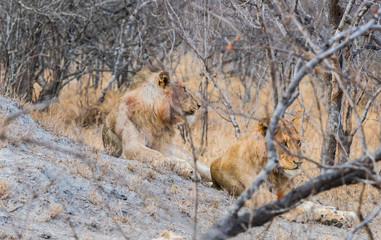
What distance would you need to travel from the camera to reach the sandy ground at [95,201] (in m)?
4.00

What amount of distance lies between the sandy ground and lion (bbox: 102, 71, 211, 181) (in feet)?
1.73

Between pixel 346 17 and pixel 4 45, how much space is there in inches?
214

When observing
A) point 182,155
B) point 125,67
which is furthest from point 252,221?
point 125,67

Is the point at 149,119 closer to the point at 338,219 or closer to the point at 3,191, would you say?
the point at 338,219

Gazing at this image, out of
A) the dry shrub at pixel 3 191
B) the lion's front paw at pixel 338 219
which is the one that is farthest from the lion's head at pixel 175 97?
the dry shrub at pixel 3 191

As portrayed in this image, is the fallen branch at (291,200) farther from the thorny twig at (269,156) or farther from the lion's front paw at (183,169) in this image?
the lion's front paw at (183,169)

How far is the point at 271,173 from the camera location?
5.14 meters

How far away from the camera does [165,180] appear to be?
563 cm

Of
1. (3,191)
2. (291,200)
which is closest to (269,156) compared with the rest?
(291,200)

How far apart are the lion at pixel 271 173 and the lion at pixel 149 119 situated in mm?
540

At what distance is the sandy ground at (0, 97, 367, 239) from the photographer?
4.00 meters

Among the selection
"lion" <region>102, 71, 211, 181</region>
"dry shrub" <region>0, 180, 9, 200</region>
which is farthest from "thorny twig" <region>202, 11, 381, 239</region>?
"lion" <region>102, 71, 211, 181</region>

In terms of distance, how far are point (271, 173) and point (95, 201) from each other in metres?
1.49

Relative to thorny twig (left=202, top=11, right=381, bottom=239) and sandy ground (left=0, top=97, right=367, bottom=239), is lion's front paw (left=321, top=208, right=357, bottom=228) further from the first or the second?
thorny twig (left=202, top=11, right=381, bottom=239)
